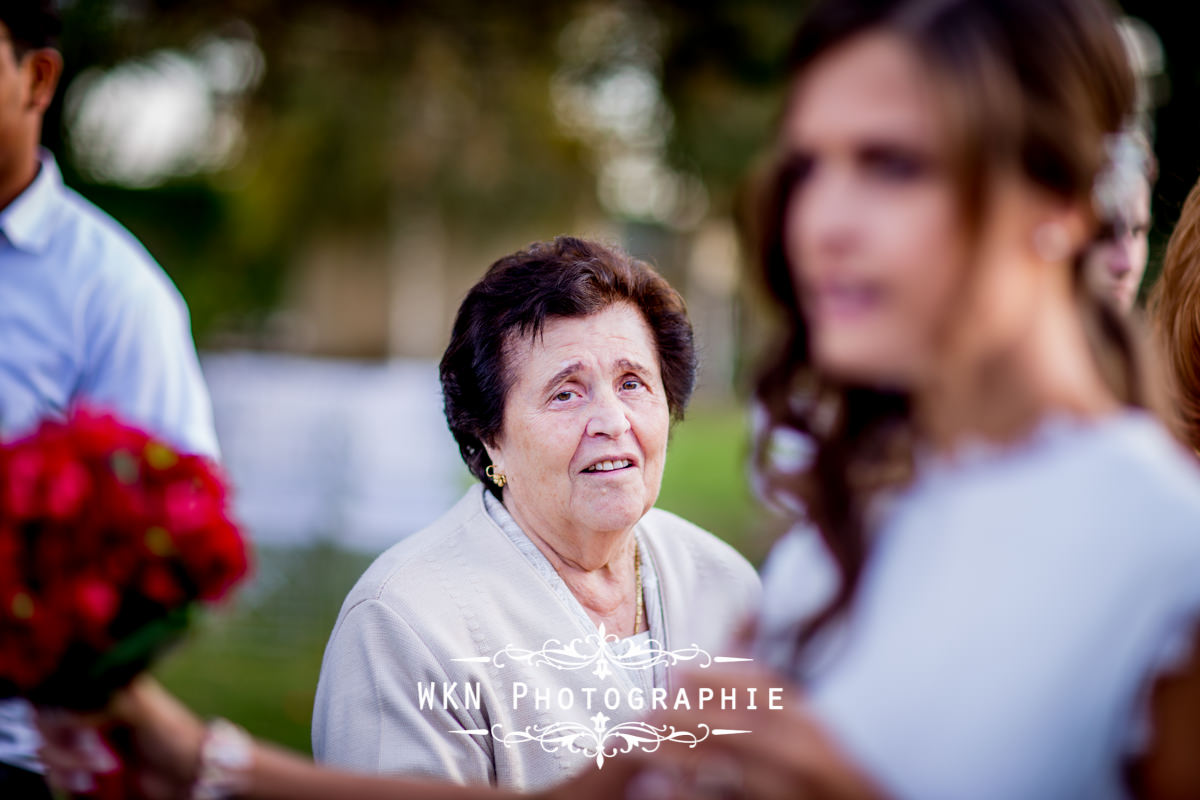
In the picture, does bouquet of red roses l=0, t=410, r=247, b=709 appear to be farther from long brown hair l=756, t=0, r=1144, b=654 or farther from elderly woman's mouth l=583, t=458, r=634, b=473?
elderly woman's mouth l=583, t=458, r=634, b=473

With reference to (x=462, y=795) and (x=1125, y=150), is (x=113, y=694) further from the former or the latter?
(x=1125, y=150)

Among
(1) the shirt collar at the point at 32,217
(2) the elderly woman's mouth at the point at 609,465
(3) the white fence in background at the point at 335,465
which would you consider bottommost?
(2) the elderly woman's mouth at the point at 609,465

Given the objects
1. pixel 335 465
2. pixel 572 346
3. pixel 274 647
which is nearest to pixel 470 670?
pixel 572 346

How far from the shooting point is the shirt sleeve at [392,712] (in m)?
2.26

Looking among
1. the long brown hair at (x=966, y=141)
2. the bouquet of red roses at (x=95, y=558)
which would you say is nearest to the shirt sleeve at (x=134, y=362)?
the bouquet of red roses at (x=95, y=558)

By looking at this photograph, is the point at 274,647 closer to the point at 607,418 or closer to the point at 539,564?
the point at 539,564

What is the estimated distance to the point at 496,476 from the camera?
2.81m

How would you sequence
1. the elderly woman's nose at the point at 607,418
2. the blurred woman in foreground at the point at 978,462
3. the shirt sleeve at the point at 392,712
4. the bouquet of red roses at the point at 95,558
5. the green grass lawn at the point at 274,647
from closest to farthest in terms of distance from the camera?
the blurred woman in foreground at the point at 978,462, the bouquet of red roses at the point at 95,558, the shirt sleeve at the point at 392,712, the elderly woman's nose at the point at 607,418, the green grass lawn at the point at 274,647

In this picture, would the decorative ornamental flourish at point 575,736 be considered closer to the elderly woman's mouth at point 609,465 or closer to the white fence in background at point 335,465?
the elderly woman's mouth at point 609,465

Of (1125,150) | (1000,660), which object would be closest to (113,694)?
(1000,660)

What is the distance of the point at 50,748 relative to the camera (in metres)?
1.45

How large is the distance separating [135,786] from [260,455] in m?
8.19

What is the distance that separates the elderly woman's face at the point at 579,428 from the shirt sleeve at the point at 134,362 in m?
0.77

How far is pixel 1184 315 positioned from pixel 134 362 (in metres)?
2.35
